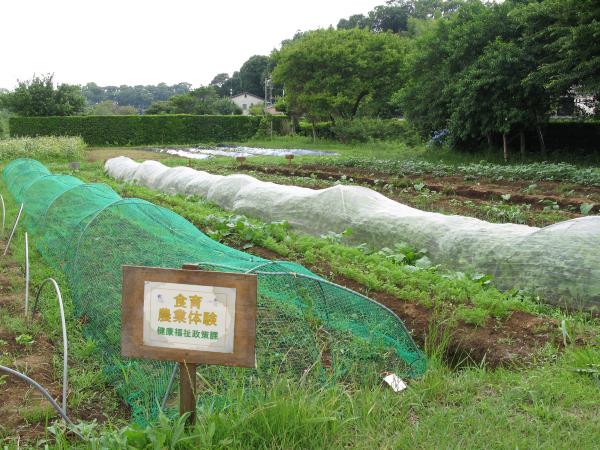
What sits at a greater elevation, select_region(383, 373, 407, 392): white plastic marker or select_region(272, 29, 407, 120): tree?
select_region(272, 29, 407, 120): tree

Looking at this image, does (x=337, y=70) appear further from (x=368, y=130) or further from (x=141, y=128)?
(x=141, y=128)

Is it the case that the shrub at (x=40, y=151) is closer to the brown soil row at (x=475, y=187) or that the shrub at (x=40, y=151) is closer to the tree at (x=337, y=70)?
the brown soil row at (x=475, y=187)

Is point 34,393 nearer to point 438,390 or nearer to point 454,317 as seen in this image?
point 438,390

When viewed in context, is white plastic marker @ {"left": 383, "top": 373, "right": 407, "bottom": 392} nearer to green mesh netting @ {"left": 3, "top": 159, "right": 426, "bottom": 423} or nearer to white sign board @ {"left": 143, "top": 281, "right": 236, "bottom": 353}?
green mesh netting @ {"left": 3, "top": 159, "right": 426, "bottom": 423}

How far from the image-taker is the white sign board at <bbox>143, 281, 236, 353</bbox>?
242 centimetres

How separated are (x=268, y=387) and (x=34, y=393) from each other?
5.06 ft

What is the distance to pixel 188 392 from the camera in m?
2.59

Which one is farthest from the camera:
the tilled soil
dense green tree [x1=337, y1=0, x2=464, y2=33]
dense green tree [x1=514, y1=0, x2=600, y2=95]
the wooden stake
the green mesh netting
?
dense green tree [x1=337, y1=0, x2=464, y2=33]

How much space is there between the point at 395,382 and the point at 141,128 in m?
31.7

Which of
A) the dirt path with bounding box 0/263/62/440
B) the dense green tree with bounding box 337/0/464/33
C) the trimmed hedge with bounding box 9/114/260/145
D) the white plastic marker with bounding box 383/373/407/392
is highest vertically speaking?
the dense green tree with bounding box 337/0/464/33

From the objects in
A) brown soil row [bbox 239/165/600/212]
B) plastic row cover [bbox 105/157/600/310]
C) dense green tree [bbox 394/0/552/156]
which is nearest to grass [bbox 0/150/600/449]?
plastic row cover [bbox 105/157/600/310]

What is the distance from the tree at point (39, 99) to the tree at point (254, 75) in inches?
1874

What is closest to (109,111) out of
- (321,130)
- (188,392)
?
(321,130)

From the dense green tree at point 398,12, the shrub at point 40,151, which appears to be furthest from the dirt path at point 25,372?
the dense green tree at point 398,12
